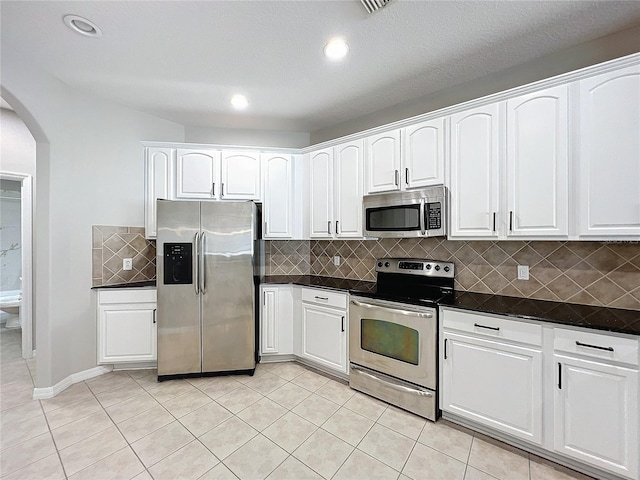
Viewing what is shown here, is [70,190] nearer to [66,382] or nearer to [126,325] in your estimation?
[126,325]

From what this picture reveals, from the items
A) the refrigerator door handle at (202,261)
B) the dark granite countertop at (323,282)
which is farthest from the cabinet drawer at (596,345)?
the refrigerator door handle at (202,261)

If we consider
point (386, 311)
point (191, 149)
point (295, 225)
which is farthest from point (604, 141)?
point (191, 149)

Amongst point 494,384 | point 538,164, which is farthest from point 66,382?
point 538,164

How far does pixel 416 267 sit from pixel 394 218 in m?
0.54

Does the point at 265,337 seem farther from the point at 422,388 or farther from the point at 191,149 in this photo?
the point at 191,149

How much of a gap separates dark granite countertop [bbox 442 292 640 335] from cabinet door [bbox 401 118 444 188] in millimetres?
991

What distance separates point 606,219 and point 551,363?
0.92 m

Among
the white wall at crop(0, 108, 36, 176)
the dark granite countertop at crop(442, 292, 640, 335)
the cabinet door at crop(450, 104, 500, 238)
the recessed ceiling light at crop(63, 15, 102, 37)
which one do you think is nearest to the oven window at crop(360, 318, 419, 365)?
the dark granite countertop at crop(442, 292, 640, 335)

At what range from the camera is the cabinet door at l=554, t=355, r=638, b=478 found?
1533 millimetres

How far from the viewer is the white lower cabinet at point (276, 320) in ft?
10.3

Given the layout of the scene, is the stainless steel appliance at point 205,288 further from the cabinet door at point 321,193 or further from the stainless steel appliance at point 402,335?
the stainless steel appliance at point 402,335

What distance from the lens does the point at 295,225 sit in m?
3.38

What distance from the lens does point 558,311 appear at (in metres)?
1.89

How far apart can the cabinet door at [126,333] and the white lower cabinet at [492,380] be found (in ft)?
8.98
